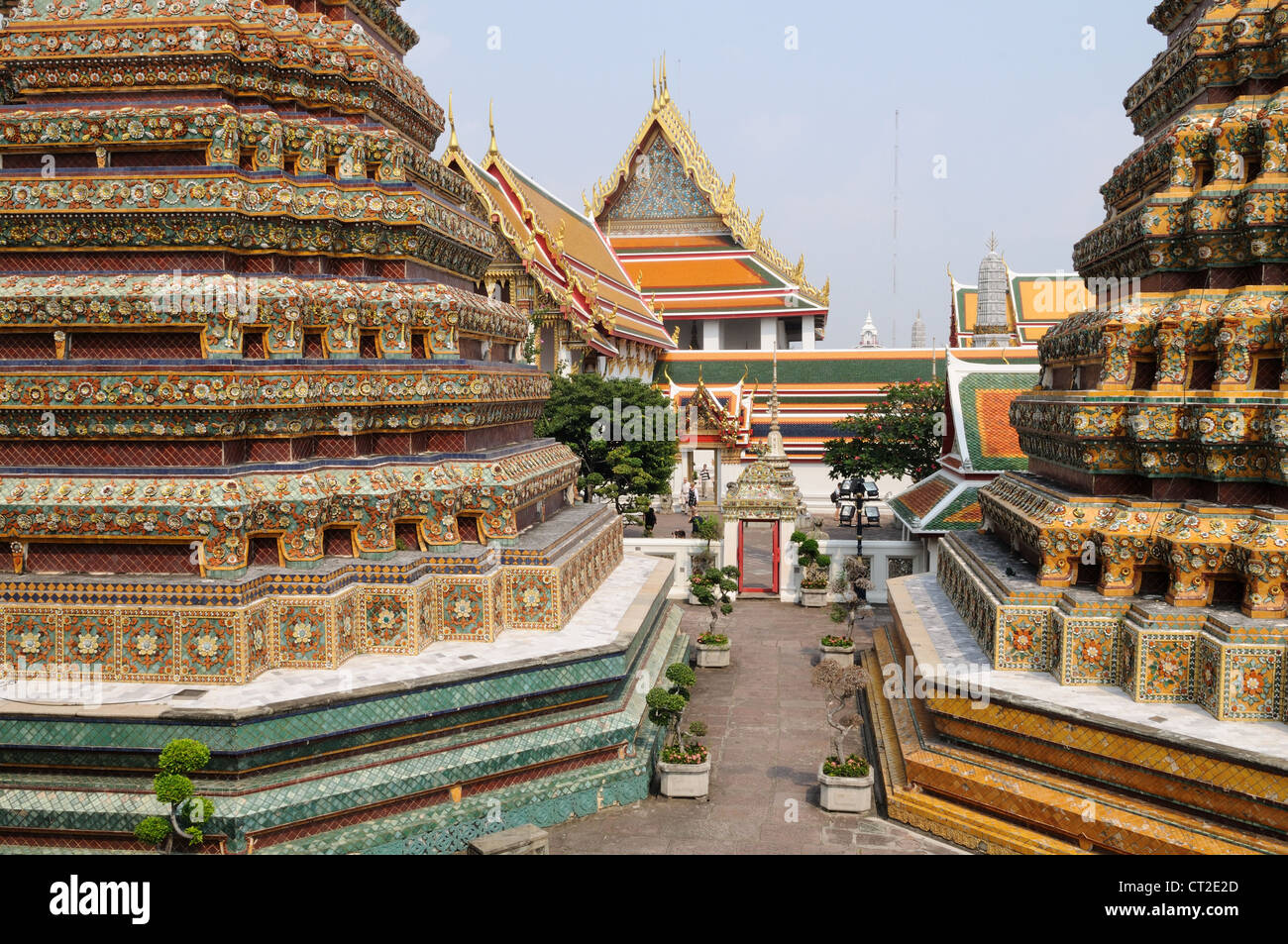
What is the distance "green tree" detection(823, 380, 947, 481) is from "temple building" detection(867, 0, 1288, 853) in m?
17.6

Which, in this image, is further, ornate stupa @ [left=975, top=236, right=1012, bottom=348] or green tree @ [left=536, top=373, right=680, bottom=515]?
ornate stupa @ [left=975, top=236, right=1012, bottom=348]

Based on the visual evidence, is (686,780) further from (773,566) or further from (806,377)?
(806,377)

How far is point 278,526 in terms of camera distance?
1114cm

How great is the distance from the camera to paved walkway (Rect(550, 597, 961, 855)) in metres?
10.2

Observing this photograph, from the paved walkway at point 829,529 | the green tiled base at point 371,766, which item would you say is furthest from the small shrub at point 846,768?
the paved walkway at point 829,529

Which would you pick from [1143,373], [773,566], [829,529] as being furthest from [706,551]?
[1143,373]

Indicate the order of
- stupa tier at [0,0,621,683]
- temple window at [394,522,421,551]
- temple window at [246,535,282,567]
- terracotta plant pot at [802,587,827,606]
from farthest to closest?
1. terracotta plant pot at [802,587,827,606]
2. temple window at [394,522,421,551]
3. temple window at [246,535,282,567]
4. stupa tier at [0,0,621,683]

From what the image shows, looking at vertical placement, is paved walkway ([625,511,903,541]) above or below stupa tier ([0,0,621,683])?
below

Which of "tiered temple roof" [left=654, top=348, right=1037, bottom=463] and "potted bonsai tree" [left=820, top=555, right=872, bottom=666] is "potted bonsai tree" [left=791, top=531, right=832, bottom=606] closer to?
"potted bonsai tree" [left=820, top=555, right=872, bottom=666]

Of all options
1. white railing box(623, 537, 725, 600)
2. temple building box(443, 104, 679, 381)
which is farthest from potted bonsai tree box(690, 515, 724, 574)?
temple building box(443, 104, 679, 381)

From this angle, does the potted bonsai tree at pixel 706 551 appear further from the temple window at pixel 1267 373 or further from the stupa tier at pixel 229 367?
the temple window at pixel 1267 373

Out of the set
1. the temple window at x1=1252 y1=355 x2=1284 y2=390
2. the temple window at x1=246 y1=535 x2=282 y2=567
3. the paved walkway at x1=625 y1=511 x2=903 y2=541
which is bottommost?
the paved walkway at x1=625 y1=511 x2=903 y2=541

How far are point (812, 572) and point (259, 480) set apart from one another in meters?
13.7

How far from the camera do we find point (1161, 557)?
1047 centimetres
